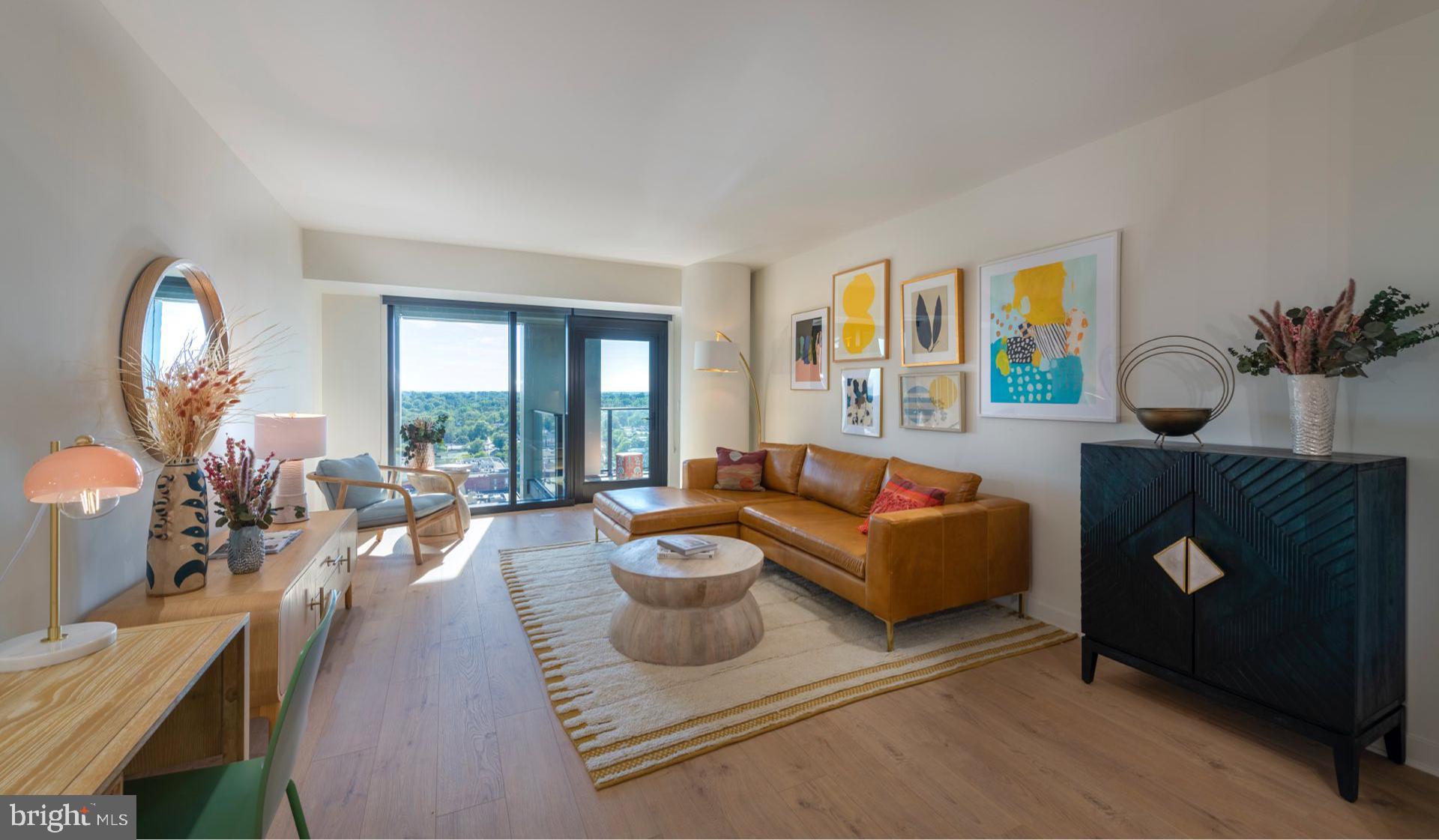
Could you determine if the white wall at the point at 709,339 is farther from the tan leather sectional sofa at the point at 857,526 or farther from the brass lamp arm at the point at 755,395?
the tan leather sectional sofa at the point at 857,526

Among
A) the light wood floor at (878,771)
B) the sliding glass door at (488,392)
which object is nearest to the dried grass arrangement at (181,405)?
the light wood floor at (878,771)

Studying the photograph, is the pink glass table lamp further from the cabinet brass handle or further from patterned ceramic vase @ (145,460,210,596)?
the cabinet brass handle

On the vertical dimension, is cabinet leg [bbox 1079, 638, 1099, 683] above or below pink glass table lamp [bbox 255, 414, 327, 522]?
below

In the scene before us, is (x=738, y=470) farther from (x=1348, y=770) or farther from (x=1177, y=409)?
(x=1348, y=770)

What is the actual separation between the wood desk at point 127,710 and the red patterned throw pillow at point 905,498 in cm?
263

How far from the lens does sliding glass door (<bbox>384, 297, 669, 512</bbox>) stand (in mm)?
5715

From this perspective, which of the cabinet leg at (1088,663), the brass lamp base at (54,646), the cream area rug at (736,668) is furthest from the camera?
the cabinet leg at (1088,663)

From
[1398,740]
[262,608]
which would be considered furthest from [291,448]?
[1398,740]

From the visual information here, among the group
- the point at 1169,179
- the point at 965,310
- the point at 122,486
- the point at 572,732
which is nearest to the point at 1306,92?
the point at 1169,179

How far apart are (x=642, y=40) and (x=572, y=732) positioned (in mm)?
2608

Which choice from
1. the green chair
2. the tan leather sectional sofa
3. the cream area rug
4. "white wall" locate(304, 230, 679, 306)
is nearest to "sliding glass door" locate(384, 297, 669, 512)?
"white wall" locate(304, 230, 679, 306)

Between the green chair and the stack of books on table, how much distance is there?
173 cm

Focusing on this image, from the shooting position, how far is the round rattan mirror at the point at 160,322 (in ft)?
7.09

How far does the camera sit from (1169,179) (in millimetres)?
2662
